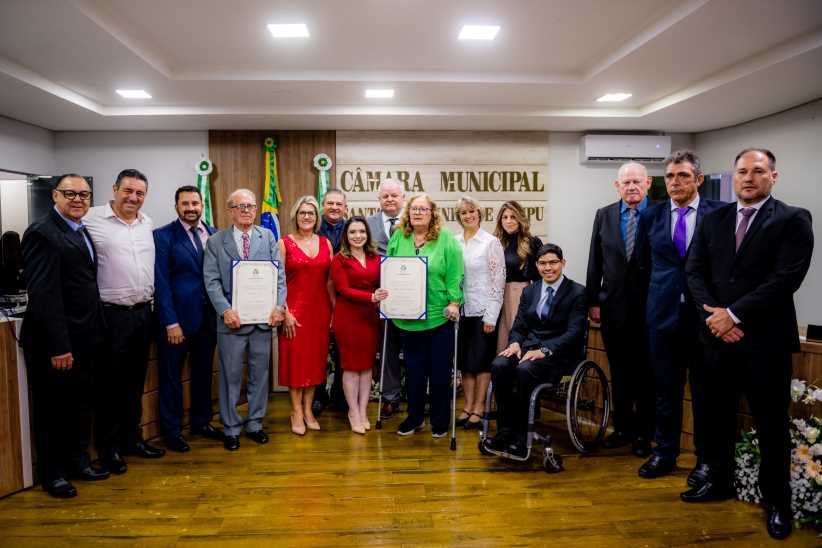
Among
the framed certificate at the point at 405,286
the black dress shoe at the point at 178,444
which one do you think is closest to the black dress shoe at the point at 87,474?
the black dress shoe at the point at 178,444

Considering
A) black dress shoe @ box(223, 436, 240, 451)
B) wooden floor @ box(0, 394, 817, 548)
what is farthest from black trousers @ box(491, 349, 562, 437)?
black dress shoe @ box(223, 436, 240, 451)

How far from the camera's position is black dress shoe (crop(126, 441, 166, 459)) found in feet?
10.2

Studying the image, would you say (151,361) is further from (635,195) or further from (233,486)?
(635,195)

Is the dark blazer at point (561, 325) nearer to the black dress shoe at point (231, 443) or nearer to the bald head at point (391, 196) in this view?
the bald head at point (391, 196)

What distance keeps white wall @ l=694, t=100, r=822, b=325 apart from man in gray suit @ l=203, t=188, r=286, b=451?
17.4ft

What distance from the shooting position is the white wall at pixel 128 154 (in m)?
6.12

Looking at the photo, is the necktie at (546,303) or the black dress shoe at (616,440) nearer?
the necktie at (546,303)

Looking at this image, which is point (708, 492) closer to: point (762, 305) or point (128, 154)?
point (762, 305)

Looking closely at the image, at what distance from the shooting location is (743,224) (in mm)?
2373

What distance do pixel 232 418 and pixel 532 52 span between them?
358cm

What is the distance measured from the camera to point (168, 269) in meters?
3.14

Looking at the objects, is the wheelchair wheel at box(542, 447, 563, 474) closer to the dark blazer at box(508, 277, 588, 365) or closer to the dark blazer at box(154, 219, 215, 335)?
the dark blazer at box(508, 277, 588, 365)

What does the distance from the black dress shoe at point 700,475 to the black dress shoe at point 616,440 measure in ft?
2.13

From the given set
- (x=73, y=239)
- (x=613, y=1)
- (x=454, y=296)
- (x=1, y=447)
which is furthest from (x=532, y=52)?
(x=1, y=447)
